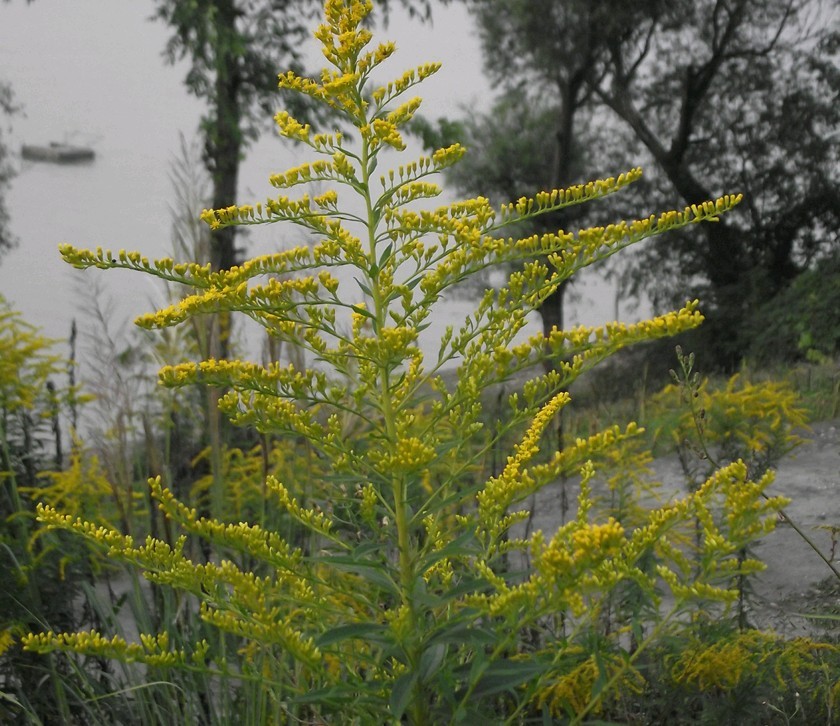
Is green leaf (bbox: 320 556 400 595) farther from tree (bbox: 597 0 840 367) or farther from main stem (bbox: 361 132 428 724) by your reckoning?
tree (bbox: 597 0 840 367)

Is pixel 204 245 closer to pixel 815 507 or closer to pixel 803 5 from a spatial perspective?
pixel 815 507

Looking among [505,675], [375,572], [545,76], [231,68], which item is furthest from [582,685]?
[545,76]

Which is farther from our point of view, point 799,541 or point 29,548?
point 799,541

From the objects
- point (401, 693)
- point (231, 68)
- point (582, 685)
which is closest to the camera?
point (401, 693)

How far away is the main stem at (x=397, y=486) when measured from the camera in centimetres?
201

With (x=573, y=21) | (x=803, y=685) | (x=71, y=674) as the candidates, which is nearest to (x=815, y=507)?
(x=803, y=685)

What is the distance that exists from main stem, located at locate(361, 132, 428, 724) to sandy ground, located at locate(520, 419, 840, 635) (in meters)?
1.56

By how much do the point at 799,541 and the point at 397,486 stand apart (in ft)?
9.89

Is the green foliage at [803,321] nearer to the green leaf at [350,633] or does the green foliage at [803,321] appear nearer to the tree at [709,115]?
the tree at [709,115]

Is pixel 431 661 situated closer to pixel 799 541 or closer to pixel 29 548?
pixel 29 548

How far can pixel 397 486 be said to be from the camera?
208 centimetres

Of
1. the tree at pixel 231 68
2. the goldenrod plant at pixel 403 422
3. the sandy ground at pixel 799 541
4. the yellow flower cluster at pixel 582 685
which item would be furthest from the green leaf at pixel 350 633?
the tree at pixel 231 68

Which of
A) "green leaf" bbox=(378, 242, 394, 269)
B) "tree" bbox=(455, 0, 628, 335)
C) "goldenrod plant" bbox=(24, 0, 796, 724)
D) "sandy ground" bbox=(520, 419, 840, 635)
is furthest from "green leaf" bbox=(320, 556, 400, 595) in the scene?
"tree" bbox=(455, 0, 628, 335)

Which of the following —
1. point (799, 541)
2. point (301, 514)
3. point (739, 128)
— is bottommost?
point (799, 541)
